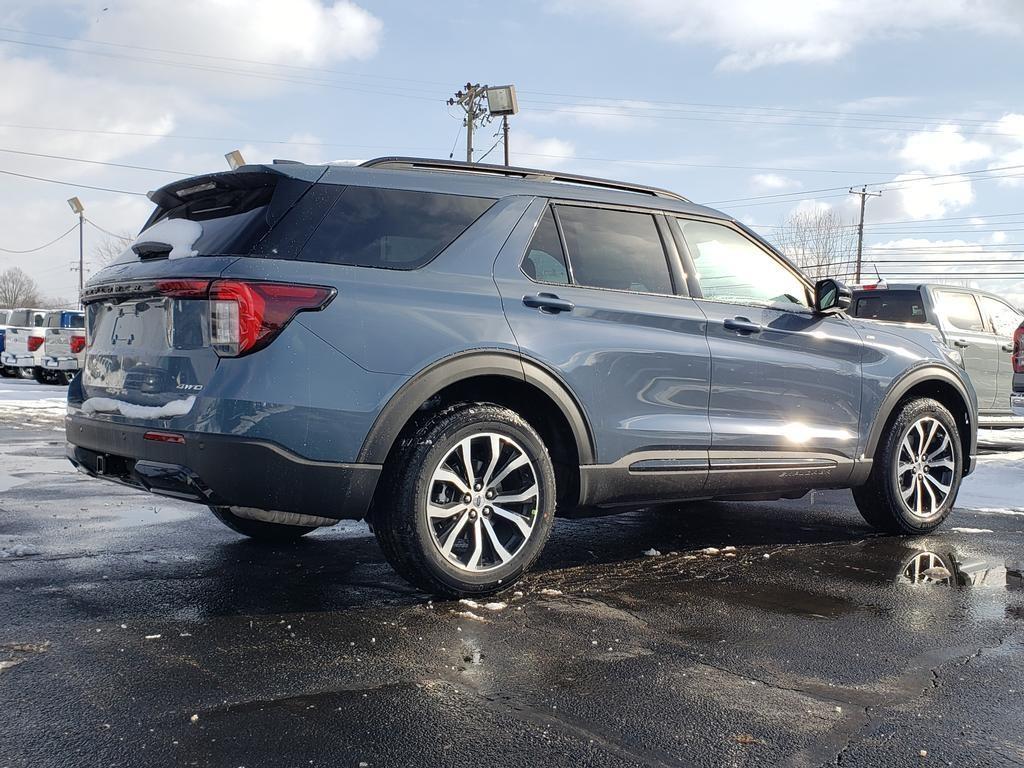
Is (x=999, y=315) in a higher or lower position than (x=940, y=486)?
higher

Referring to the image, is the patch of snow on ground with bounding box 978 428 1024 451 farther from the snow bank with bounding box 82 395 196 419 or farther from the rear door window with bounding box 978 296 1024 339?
the snow bank with bounding box 82 395 196 419

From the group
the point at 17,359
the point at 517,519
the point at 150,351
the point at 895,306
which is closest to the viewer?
the point at 150,351

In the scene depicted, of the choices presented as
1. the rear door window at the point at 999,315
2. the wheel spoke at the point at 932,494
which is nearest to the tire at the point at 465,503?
the wheel spoke at the point at 932,494

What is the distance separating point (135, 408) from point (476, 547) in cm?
149

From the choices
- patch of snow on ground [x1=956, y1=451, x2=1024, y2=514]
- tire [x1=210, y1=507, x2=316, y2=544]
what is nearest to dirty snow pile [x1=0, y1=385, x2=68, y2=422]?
tire [x1=210, y1=507, x2=316, y2=544]

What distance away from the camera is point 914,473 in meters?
5.83

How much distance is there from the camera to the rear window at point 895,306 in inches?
456

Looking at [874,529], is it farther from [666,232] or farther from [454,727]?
[454,727]

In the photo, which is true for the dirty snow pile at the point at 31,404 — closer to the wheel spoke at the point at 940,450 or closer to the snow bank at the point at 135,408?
the snow bank at the point at 135,408

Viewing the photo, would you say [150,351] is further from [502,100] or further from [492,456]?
[502,100]

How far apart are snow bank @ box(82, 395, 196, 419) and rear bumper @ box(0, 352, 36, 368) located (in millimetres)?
22313

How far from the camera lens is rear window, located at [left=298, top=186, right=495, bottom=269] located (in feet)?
12.5

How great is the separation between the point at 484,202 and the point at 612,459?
1299 millimetres

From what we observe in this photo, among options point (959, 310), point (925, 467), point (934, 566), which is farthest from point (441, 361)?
point (959, 310)
